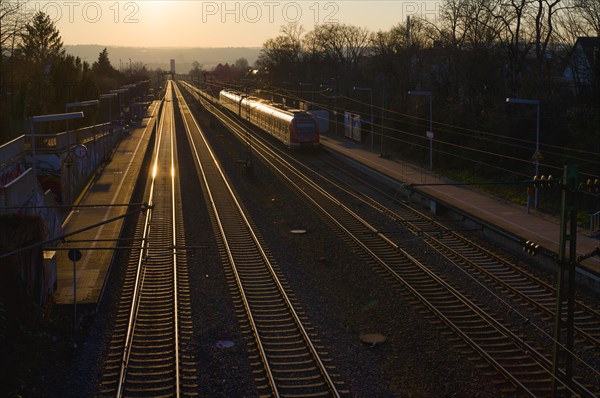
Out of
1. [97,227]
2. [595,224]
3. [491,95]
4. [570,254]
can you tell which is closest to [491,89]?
[491,95]

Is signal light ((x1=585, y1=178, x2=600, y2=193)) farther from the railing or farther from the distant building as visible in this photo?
the distant building

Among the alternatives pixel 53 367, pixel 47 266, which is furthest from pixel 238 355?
pixel 47 266

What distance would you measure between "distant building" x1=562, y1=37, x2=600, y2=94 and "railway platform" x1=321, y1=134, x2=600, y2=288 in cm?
780

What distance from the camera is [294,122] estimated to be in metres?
41.2

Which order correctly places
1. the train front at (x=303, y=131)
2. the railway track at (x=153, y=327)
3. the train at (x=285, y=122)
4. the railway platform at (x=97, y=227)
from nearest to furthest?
the railway track at (x=153, y=327) → the railway platform at (x=97, y=227) → the train front at (x=303, y=131) → the train at (x=285, y=122)

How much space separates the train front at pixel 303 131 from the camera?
4112 cm

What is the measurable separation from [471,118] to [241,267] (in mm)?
21745

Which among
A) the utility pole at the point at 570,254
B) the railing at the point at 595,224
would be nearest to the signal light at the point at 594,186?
the utility pole at the point at 570,254

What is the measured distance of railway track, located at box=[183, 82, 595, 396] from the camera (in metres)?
10.4

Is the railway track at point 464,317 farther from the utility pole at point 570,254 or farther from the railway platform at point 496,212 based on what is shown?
the railway platform at point 496,212

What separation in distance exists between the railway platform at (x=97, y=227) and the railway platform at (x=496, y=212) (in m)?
7.29

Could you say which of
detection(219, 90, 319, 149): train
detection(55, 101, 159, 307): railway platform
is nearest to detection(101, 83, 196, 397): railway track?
detection(55, 101, 159, 307): railway platform

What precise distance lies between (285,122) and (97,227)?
23147mm

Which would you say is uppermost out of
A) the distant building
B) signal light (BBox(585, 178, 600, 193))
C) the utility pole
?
the distant building
